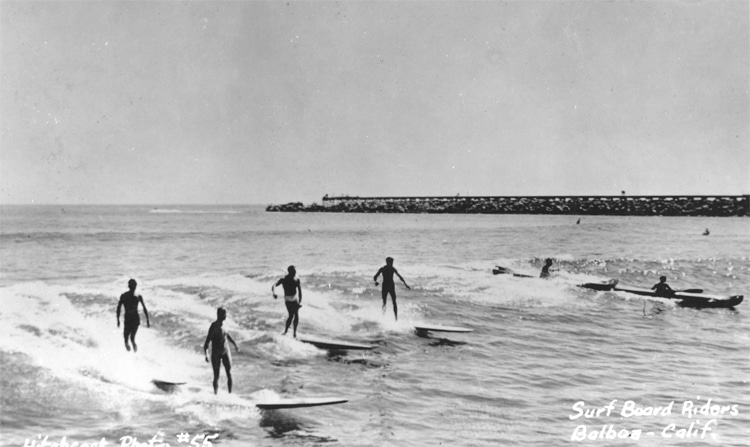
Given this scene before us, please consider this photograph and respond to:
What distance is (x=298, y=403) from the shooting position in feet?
28.1

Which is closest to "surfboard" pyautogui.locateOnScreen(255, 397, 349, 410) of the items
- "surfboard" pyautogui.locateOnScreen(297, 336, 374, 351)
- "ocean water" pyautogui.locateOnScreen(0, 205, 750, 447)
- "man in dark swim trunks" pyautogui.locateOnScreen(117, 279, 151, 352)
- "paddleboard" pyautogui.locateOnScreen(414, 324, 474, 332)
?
"ocean water" pyautogui.locateOnScreen(0, 205, 750, 447)

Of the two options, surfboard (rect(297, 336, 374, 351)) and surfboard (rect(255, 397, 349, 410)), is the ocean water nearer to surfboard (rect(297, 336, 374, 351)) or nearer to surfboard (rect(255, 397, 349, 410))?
surfboard (rect(255, 397, 349, 410))

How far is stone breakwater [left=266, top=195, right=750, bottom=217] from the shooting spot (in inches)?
2958

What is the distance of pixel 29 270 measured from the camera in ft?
81.9

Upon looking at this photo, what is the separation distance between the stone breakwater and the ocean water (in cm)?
5693

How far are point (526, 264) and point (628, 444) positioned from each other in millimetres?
21353

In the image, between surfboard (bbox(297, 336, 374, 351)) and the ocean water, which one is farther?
surfboard (bbox(297, 336, 374, 351))

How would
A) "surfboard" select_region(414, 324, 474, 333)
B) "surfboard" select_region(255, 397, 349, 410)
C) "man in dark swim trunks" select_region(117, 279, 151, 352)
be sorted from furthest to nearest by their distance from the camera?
"surfboard" select_region(414, 324, 474, 333) → "man in dark swim trunks" select_region(117, 279, 151, 352) → "surfboard" select_region(255, 397, 349, 410)

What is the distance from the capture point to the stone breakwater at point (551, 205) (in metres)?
75.1

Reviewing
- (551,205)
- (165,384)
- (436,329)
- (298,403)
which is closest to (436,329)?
(436,329)

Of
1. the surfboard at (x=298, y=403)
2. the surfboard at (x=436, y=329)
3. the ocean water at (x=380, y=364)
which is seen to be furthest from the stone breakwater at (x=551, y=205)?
the surfboard at (x=298, y=403)

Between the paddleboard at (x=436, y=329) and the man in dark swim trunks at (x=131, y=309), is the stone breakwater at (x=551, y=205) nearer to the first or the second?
the paddleboard at (x=436, y=329)

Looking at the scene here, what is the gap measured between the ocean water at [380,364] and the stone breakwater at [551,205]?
5693 cm

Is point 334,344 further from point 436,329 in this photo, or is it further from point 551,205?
point 551,205
